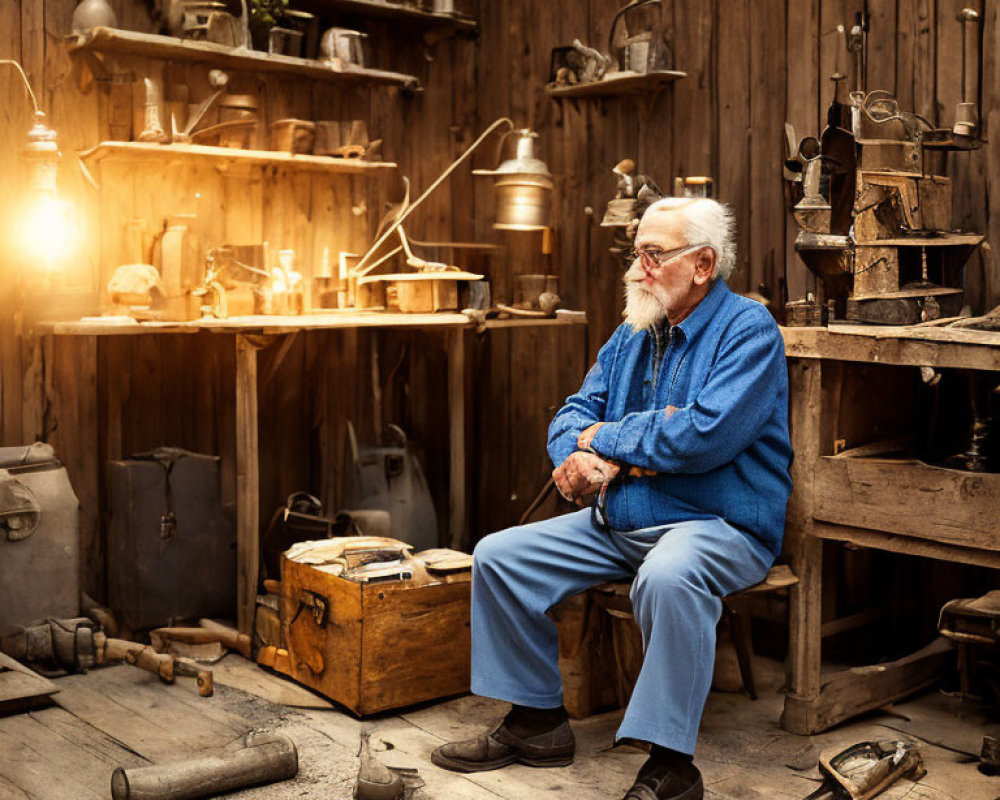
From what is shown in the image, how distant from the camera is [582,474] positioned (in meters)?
3.38

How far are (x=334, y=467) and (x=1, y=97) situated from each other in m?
2.10

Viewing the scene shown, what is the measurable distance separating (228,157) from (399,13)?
1.12 meters

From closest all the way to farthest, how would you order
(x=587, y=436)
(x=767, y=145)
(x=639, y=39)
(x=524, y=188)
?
1. (x=587, y=436)
2. (x=767, y=145)
3. (x=639, y=39)
4. (x=524, y=188)

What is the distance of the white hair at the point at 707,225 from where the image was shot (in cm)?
339

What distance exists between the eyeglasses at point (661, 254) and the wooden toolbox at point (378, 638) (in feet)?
3.99

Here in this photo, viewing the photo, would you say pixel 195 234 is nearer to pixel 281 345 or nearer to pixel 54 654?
pixel 281 345

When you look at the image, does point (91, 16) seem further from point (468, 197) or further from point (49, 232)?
point (468, 197)

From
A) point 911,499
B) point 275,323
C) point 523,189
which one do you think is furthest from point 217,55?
point 911,499

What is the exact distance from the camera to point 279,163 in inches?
203

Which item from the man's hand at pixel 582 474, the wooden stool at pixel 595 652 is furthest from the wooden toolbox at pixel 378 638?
the man's hand at pixel 582 474

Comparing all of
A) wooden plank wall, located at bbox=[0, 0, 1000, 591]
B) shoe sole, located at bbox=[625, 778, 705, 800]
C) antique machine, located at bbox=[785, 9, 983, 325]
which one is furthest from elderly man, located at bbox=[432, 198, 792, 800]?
wooden plank wall, located at bbox=[0, 0, 1000, 591]

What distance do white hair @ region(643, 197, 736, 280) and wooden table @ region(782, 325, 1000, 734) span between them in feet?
1.08

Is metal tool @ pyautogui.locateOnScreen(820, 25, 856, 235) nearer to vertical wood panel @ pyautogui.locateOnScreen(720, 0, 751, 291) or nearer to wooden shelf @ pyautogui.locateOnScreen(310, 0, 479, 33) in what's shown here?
vertical wood panel @ pyautogui.locateOnScreen(720, 0, 751, 291)

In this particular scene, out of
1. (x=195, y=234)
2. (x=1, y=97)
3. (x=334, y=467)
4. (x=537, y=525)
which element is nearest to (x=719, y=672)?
(x=537, y=525)
